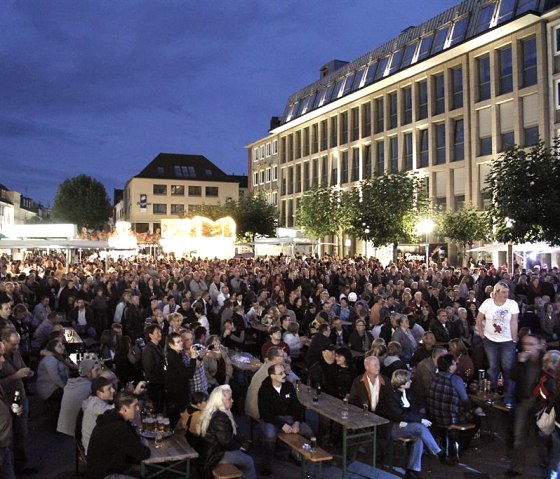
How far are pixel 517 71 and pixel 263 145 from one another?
1371 inches

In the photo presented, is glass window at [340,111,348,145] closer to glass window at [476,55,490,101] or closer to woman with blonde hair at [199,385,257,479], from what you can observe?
glass window at [476,55,490,101]

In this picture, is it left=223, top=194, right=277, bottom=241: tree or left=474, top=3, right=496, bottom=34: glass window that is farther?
left=223, top=194, right=277, bottom=241: tree

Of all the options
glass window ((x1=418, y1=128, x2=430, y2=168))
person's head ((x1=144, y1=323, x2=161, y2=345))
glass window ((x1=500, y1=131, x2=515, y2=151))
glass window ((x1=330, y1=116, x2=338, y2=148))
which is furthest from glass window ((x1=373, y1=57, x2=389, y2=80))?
person's head ((x1=144, y1=323, x2=161, y2=345))

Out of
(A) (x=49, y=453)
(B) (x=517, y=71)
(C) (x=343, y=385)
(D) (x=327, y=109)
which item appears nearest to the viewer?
(A) (x=49, y=453)

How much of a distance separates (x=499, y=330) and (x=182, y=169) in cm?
7220

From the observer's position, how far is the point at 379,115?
42.9m

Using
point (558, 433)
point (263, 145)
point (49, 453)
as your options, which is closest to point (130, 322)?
point (49, 453)

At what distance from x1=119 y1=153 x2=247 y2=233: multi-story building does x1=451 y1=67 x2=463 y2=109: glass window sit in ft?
145

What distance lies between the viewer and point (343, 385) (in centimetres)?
799

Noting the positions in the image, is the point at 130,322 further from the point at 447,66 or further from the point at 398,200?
the point at 447,66

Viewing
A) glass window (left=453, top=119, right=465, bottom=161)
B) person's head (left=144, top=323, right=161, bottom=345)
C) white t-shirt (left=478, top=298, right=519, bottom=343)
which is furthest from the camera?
glass window (left=453, top=119, right=465, bottom=161)

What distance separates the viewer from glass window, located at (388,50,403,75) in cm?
4000

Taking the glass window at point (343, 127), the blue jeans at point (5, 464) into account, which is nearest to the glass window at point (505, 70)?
the glass window at point (343, 127)

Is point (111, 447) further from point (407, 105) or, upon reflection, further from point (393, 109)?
point (393, 109)
